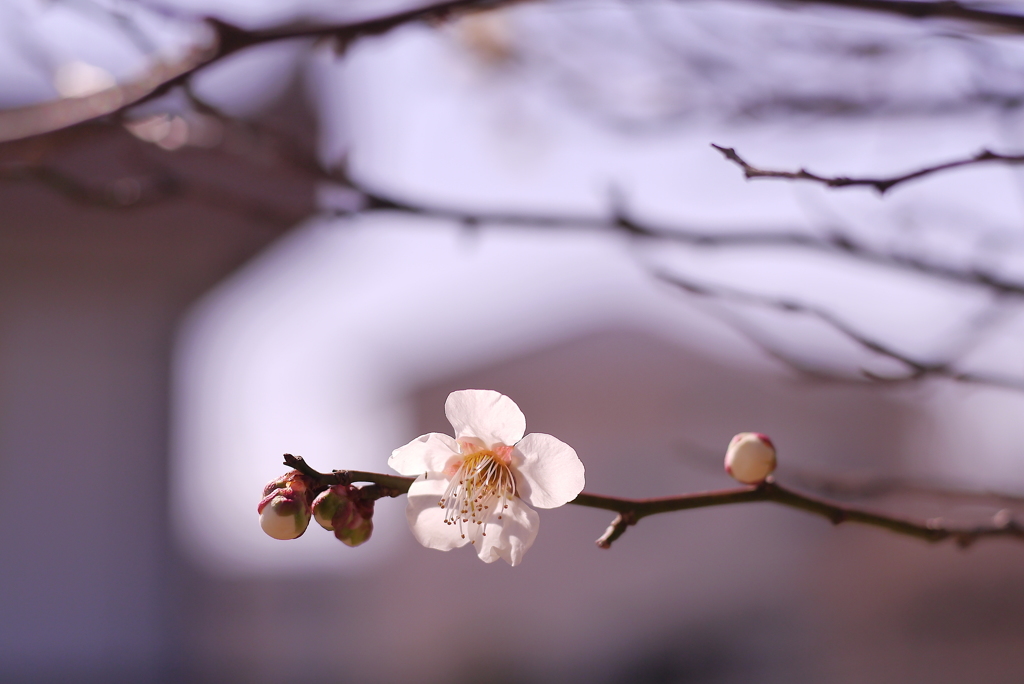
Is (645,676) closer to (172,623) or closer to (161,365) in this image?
(172,623)

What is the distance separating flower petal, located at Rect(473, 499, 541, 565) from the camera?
0.71m

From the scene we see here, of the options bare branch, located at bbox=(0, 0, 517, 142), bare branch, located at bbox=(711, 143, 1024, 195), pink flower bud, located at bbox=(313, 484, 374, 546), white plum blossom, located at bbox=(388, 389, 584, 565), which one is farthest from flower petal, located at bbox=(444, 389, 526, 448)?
bare branch, located at bbox=(0, 0, 517, 142)

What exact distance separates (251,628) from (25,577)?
194 inches

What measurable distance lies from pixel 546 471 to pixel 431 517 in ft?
0.38

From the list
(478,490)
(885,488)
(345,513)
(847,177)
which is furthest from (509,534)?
(885,488)

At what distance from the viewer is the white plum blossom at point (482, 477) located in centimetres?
69

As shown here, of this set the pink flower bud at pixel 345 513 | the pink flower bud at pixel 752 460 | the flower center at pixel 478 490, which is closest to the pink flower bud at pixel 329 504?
the pink flower bud at pixel 345 513

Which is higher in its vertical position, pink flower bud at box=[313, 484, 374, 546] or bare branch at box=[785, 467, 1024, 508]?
pink flower bud at box=[313, 484, 374, 546]

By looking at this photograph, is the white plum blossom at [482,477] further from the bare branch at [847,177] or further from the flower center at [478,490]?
the bare branch at [847,177]

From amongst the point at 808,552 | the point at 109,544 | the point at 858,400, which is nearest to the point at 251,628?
the point at 109,544

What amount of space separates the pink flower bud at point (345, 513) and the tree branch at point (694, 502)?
1cm

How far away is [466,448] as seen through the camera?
2.43 feet

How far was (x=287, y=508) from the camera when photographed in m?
0.64

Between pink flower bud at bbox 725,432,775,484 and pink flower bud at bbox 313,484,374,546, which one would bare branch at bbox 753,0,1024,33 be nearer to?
pink flower bud at bbox 725,432,775,484
